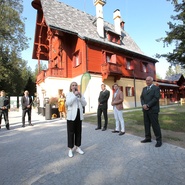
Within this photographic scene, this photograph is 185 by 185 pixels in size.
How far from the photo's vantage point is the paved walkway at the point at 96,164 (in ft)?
9.32

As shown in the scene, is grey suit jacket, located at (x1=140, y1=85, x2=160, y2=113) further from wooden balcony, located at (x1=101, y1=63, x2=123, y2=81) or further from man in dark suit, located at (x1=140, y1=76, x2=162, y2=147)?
wooden balcony, located at (x1=101, y1=63, x2=123, y2=81)

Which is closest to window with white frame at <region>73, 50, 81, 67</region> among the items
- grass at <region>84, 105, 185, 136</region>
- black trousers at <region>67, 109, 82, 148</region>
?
grass at <region>84, 105, 185, 136</region>

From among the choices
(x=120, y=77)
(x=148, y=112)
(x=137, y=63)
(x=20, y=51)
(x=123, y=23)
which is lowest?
(x=148, y=112)

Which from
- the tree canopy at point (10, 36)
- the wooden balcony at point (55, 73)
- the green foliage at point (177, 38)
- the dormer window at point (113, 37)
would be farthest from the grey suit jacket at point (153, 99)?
the tree canopy at point (10, 36)

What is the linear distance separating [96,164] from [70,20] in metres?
17.9

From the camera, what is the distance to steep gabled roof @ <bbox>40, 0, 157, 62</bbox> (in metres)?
16.3

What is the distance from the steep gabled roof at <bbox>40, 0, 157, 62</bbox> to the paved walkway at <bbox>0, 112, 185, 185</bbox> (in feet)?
43.5

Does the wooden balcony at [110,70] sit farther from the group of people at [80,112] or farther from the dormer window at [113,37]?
the group of people at [80,112]

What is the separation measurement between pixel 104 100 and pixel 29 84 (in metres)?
38.3

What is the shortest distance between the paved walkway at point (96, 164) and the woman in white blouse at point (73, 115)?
341 millimetres

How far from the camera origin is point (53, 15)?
56.9 feet

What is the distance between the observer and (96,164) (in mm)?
3477

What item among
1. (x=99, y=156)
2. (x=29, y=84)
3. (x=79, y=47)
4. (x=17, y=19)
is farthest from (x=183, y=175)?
(x=29, y=84)

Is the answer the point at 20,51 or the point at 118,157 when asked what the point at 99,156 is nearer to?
the point at 118,157
